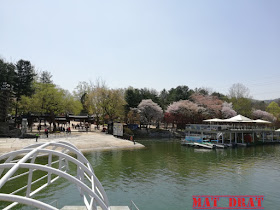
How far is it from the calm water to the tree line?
24.6 metres

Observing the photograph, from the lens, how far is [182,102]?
6562cm

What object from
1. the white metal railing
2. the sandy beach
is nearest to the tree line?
the sandy beach

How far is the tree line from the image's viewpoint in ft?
151

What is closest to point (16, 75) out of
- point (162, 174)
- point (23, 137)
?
point (23, 137)

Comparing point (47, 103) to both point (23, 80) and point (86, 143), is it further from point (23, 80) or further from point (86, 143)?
point (86, 143)

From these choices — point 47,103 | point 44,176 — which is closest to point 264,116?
point 47,103

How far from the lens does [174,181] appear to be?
18734 mm

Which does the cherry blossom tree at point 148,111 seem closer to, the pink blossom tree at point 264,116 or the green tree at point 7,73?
the pink blossom tree at point 264,116

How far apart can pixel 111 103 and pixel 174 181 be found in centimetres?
3823

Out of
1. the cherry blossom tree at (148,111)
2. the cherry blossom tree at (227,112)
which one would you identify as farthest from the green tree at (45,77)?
the cherry blossom tree at (227,112)

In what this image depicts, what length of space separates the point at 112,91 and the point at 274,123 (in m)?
51.1

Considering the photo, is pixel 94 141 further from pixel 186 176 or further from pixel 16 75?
pixel 16 75

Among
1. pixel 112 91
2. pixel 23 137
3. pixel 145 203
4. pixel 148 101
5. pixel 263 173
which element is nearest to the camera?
pixel 145 203

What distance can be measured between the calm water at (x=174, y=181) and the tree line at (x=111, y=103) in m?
24.6
